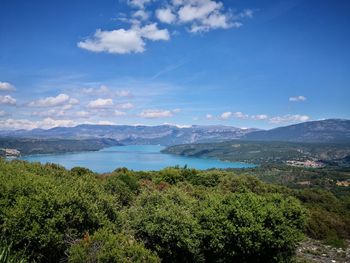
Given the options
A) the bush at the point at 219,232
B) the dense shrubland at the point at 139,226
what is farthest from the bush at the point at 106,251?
the bush at the point at 219,232

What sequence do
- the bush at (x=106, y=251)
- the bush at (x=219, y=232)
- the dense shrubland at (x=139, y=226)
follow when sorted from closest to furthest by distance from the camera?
the bush at (x=106, y=251) → the dense shrubland at (x=139, y=226) → the bush at (x=219, y=232)

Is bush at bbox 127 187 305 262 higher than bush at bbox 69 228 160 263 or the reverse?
the reverse

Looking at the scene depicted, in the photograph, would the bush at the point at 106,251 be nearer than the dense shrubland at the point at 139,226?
Yes

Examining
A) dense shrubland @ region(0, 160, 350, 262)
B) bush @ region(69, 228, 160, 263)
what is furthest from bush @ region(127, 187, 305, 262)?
bush @ region(69, 228, 160, 263)

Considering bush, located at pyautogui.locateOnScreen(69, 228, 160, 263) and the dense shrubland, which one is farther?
the dense shrubland

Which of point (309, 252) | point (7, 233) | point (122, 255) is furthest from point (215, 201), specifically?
point (7, 233)

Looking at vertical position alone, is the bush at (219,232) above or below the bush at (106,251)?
below

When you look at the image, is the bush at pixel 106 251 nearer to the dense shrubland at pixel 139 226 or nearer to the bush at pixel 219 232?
the dense shrubland at pixel 139 226

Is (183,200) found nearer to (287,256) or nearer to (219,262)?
(219,262)

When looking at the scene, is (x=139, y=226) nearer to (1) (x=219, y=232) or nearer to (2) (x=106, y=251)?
(1) (x=219, y=232)

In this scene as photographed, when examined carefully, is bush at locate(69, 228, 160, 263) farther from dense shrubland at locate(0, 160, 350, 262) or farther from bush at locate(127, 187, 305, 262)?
bush at locate(127, 187, 305, 262)

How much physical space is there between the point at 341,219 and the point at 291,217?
2380cm

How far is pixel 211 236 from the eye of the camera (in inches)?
797

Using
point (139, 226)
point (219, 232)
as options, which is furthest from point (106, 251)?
point (219, 232)
